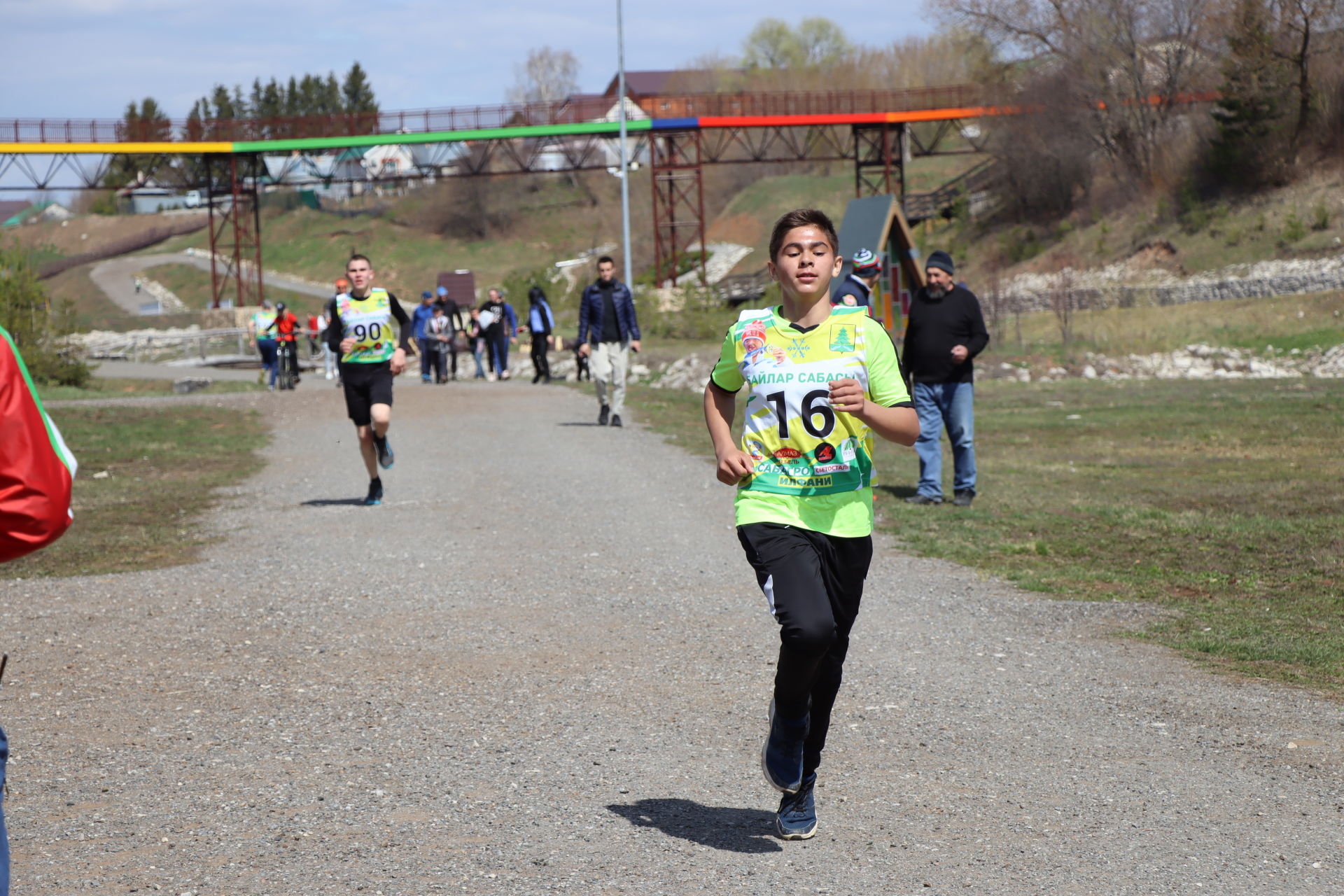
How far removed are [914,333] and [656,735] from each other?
23.9 ft

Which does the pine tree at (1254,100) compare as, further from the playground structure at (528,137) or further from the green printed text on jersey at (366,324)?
the green printed text on jersey at (366,324)

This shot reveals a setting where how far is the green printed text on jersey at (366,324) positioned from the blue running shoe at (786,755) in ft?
27.1

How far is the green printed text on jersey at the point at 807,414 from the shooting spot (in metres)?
4.33

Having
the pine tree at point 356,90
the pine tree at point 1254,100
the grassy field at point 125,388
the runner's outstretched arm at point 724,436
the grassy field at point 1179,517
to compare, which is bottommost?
the grassy field at point 1179,517

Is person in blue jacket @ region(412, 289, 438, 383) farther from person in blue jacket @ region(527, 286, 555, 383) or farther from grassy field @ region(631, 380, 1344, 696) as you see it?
grassy field @ region(631, 380, 1344, 696)

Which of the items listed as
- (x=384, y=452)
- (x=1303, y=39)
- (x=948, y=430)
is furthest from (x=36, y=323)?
(x=1303, y=39)

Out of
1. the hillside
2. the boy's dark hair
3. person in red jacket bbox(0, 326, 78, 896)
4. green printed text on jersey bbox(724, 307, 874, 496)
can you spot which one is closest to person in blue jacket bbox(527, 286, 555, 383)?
the hillside

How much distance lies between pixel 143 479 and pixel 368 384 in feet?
17.5

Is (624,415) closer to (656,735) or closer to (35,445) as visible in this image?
(656,735)

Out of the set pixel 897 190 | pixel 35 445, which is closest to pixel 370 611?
pixel 35 445

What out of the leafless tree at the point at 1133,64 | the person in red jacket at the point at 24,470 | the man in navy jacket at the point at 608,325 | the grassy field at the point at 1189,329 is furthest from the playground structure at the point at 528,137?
the person in red jacket at the point at 24,470

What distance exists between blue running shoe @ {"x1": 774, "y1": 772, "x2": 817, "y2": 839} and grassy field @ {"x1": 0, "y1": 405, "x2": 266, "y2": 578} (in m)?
7.06

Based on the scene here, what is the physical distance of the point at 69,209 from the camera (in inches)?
5017


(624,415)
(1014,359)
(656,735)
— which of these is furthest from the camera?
(1014,359)
